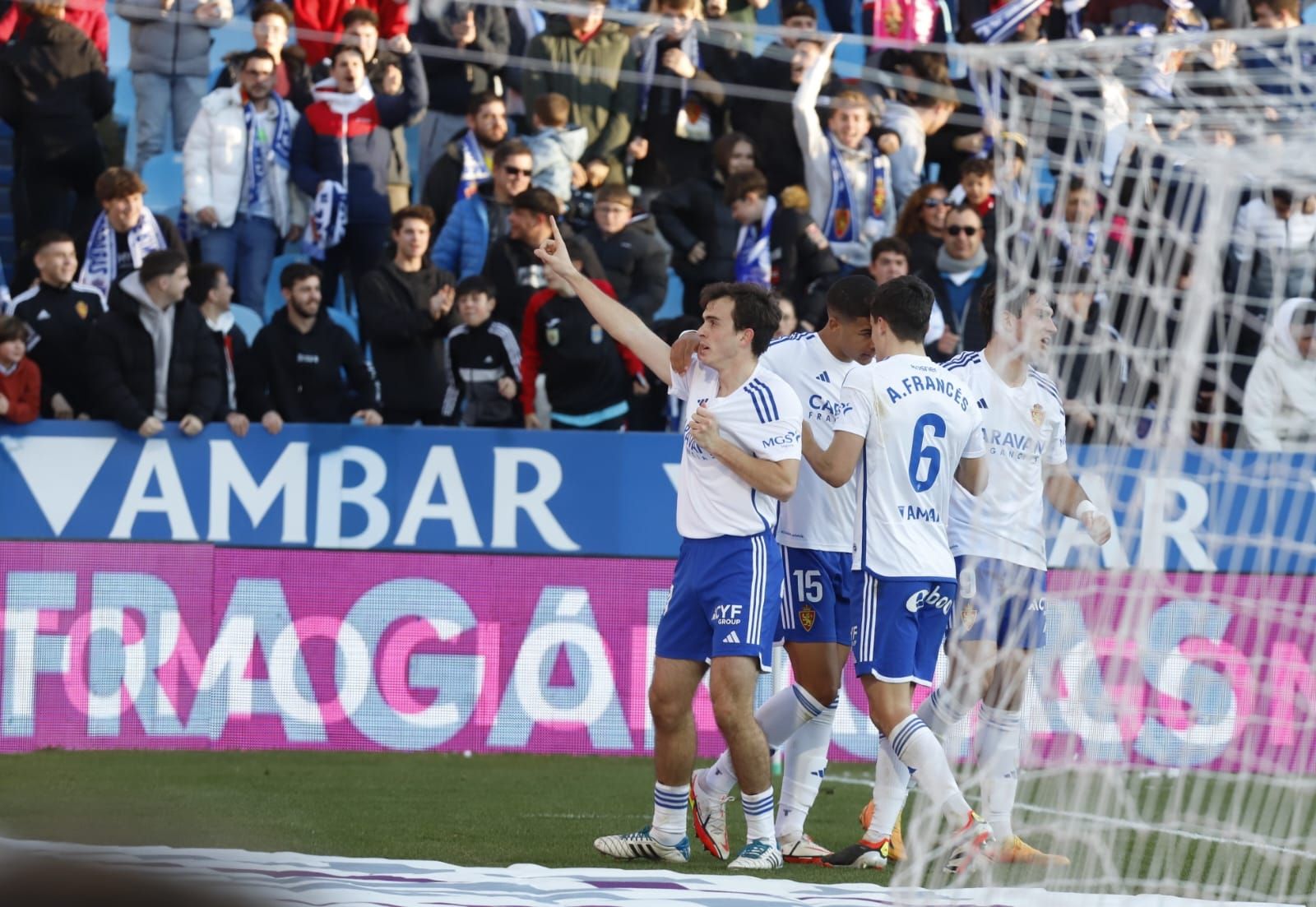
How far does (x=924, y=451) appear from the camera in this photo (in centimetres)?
716

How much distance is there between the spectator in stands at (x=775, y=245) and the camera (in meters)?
13.1

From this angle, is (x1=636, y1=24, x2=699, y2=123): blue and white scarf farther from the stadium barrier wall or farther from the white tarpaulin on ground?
the white tarpaulin on ground

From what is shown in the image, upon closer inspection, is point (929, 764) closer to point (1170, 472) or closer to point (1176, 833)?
point (1170, 472)

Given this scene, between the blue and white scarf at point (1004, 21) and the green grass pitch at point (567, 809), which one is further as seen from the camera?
the blue and white scarf at point (1004, 21)

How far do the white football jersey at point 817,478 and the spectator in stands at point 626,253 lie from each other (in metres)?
4.66

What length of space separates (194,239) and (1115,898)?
29.4 feet

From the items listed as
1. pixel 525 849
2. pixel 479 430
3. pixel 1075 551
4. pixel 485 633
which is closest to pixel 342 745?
pixel 485 633

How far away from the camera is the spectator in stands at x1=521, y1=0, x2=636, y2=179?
45.5 ft

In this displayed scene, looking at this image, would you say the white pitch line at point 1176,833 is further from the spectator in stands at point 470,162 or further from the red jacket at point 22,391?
the red jacket at point 22,391

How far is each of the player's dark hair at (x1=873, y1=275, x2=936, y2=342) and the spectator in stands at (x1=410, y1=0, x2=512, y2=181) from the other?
7.28 meters

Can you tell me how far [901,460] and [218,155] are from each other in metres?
7.25

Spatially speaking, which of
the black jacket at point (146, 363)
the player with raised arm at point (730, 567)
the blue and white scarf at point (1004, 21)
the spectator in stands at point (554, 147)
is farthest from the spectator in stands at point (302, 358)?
the blue and white scarf at point (1004, 21)

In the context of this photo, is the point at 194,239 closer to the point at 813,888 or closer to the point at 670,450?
the point at 670,450

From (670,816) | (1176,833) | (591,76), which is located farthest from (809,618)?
(591,76)
